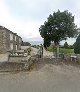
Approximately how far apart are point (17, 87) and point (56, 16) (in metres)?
57.6

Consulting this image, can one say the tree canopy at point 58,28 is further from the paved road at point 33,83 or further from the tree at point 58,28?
the paved road at point 33,83

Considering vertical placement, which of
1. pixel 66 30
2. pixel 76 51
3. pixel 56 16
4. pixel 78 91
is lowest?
pixel 78 91

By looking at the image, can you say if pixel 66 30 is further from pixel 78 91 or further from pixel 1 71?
pixel 78 91

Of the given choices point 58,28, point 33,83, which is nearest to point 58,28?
point 58,28

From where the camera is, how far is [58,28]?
66.2 meters

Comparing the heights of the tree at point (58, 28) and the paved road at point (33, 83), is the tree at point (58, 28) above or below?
above

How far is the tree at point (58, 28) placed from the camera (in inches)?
2574

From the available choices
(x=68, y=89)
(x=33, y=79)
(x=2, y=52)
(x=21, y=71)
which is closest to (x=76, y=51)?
(x=2, y=52)

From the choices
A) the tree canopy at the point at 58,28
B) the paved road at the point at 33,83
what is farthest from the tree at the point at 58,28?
the paved road at the point at 33,83

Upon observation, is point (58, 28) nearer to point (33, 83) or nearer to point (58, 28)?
point (58, 28)

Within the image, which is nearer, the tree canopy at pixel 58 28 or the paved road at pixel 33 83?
the paved road at pixel 33 83

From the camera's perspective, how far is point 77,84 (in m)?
14.2

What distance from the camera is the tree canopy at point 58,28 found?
2574 inches

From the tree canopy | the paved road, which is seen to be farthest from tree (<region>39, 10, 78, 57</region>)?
the paved road
